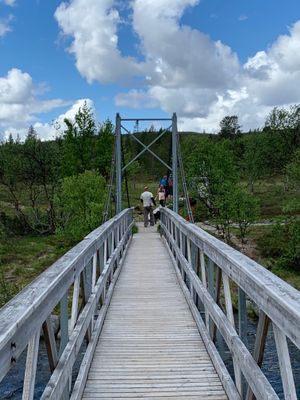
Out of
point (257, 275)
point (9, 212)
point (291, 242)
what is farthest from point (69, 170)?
point (257, 275)

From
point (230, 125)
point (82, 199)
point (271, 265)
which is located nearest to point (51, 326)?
point (271, 265)

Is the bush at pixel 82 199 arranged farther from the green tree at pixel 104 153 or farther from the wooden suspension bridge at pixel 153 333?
the wooden suspension bridge at pixel 153 333

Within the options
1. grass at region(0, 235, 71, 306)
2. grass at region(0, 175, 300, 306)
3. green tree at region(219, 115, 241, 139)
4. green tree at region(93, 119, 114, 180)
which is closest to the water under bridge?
grass at region(0, 175, 300, 306)

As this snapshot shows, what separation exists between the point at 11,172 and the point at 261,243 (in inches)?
713

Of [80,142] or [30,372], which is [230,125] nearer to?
[80,142]

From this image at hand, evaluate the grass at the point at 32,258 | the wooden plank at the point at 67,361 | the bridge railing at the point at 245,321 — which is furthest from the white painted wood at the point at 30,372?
the grass at the point at 32,258

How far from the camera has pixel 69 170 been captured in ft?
109

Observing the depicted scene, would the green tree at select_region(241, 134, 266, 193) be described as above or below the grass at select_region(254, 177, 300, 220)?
above

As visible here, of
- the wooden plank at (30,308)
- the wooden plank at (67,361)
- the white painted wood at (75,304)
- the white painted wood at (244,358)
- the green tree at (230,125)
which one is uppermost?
the green tree at (230,125)

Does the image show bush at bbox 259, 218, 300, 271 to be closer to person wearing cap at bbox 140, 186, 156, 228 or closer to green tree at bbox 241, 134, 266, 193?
person wearing cap at bbox 140, 186, 156, 228

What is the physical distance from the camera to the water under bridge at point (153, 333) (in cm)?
223

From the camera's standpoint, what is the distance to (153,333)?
5.48 m

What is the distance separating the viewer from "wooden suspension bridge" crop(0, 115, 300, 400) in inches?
87.7

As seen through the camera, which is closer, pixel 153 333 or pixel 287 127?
pixel 153 333
